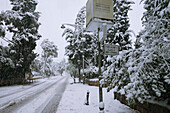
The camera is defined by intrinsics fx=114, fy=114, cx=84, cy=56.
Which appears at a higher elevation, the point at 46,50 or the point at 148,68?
the point at 46,50

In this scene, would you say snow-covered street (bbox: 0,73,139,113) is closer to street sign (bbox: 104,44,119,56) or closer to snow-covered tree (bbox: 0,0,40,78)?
street sign (bbox: 104,44,119,56)

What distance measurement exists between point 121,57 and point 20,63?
20873 mm

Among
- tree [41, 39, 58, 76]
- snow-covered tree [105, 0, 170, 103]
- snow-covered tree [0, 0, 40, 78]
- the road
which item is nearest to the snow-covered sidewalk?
the road

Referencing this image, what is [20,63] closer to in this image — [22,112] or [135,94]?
[22,112]

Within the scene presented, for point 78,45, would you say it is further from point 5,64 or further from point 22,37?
point 5,64

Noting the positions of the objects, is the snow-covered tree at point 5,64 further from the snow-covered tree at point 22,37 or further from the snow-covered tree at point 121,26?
the snow-covered tree at point 121,26

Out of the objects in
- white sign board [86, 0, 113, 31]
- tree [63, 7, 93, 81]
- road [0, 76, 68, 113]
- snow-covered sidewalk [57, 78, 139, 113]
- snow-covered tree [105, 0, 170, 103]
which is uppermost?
tree [63, 7, 93, 81]

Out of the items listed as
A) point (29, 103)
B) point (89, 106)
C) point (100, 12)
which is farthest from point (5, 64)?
point (100, 12)

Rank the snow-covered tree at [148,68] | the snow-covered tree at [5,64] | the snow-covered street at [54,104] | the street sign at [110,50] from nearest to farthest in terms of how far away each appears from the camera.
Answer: the snow-covered tree at [148,68] → the street sign at [110,50] → the snow-covered street at [54,104] → the snow-covered tree at [5,64]

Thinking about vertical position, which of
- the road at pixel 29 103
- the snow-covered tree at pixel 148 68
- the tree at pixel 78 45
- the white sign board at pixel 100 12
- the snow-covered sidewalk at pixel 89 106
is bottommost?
the road at pixel 29 103

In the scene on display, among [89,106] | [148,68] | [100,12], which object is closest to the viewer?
[148,68]

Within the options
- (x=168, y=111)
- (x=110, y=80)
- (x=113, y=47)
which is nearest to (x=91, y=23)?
(x=113, y=47)

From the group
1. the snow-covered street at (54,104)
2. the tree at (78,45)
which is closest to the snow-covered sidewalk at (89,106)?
the snow-covered street at (54,104)

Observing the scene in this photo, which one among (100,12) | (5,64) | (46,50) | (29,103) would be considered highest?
(46,50)
